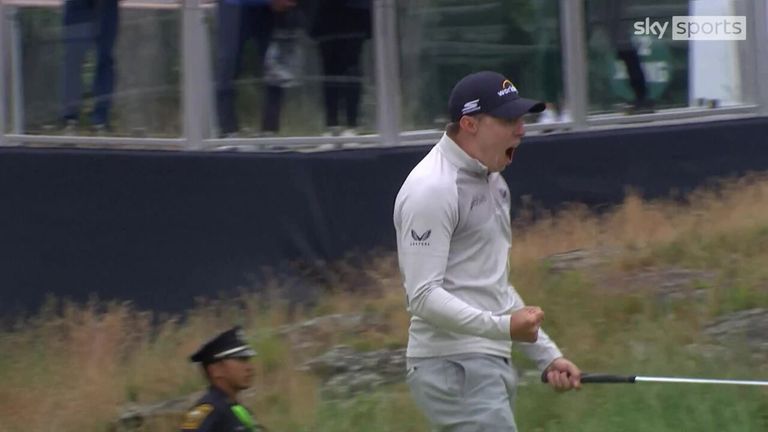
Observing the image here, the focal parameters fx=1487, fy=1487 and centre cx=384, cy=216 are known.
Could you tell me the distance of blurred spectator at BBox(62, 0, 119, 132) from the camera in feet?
32.4

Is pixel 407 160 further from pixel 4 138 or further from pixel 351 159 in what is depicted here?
pixel 4 138

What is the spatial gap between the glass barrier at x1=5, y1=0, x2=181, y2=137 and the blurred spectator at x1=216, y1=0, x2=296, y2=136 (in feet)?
0.95

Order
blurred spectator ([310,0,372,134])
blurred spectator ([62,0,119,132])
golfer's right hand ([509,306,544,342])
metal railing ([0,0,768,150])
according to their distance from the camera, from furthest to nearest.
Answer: blurred spectator ([62,0,119,132]) → blurred spectator ([310,0,372,134]) → metal railing ([0,0,768,150]) → golfer's right hand ([509,306,544,342])

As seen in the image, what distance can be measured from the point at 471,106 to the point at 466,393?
96 centimetres

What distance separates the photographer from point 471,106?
4.98 meters

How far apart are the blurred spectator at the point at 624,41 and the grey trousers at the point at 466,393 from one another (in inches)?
225

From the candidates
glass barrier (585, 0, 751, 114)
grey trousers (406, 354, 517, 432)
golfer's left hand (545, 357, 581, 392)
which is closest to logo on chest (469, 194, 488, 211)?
grey trousers (406, 354, 517, 432)

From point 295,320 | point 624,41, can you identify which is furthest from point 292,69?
point 624,41

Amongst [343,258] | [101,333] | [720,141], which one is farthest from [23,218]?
[720,141]

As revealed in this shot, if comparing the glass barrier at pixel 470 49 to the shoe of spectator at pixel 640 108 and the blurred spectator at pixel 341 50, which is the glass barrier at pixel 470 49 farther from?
the shoe of spectator at pixel 640 108

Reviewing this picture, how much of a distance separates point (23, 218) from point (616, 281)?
378 centimetres

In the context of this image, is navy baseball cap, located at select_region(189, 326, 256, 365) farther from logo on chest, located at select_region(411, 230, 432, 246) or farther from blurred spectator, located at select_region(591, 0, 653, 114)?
blurred spectator, located at select_region(591, 0, 653, 114)

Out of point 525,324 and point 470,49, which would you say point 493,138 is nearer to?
point 525,324

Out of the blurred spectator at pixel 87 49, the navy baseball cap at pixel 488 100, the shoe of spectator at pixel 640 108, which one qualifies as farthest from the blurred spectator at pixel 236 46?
the navy baseball cap at pixel 488 100
